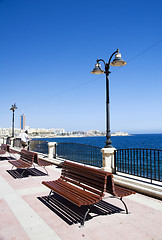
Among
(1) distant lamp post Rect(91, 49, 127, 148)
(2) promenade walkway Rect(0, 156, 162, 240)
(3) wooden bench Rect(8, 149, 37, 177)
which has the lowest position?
(2) promenade walkway Rect(0, 156, 162, 240)

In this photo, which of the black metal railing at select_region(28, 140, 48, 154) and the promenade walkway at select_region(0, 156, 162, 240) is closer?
the promenade walkway at select_region(0, 156, 162, 240)

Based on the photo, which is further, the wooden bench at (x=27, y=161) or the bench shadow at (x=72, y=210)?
the wooden bench at (x=27, y=161)

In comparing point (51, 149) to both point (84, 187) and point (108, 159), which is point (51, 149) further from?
point (84, 187)

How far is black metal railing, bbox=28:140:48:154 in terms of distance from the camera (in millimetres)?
12984

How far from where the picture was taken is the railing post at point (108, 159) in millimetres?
6926

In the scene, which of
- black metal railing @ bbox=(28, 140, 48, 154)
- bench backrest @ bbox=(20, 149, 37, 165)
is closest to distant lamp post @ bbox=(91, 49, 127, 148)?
bench backrest @ bbox=(20, 149, 37, 165)

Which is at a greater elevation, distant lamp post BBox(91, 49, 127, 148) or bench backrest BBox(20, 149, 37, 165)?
distant lamp post BBox(91, 49, 127, 148)

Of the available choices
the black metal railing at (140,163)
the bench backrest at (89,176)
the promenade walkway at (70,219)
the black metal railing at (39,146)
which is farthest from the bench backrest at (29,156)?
the black metal railing at (39,146)

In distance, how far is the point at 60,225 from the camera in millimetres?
3643

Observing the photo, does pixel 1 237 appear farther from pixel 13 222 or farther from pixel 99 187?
pixel 99 187

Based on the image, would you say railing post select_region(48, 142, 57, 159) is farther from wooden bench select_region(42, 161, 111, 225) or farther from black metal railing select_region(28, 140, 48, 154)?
wooden bench select_region(42, 161, 111, 225)

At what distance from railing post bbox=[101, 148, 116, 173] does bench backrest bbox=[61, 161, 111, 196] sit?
6.29 feet

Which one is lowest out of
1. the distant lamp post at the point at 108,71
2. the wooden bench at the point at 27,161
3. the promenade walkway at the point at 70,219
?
the promenade walkway at the point at 70,219

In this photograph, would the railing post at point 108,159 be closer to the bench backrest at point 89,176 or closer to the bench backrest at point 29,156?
the bench backrest at point 89,176
